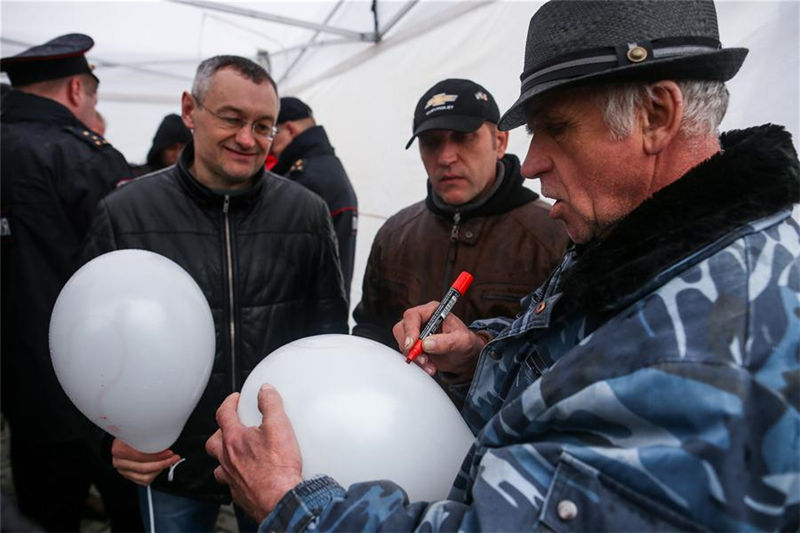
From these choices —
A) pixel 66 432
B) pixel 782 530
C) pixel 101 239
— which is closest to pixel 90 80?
pixel 101 239

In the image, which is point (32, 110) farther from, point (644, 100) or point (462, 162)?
point (644, 100)

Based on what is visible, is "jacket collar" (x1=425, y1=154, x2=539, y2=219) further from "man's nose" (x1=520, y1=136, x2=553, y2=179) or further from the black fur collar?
the black fur collar

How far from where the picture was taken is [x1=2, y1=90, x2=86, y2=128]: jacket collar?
2.08m

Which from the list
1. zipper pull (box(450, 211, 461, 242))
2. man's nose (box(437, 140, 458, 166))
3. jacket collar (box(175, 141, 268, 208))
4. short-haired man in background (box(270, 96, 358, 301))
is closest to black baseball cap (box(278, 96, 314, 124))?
short-haired man in background (box(270, 96, 358, 301))

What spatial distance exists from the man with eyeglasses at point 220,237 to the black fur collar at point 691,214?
1.12 meters

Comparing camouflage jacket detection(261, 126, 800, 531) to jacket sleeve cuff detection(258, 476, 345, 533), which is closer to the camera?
camouflage jacket detection(261, 126, 800, 531)

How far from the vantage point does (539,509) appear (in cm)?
60

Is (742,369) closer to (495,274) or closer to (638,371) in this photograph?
(638,371)

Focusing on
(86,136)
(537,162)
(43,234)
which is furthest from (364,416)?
(86,136)

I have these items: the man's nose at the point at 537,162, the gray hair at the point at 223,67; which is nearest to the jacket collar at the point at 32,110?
the gray hair at the point at 223,67

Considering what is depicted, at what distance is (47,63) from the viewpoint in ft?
7.00

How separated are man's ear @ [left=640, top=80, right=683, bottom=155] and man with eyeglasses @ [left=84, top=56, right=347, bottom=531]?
46.9 inches

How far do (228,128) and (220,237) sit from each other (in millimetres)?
→ 356

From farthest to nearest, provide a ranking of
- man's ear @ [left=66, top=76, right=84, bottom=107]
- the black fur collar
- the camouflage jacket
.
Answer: man's ear @ [left=66, top=76, right=84, bottom=107], the black fur collar, the camouflage jacket
